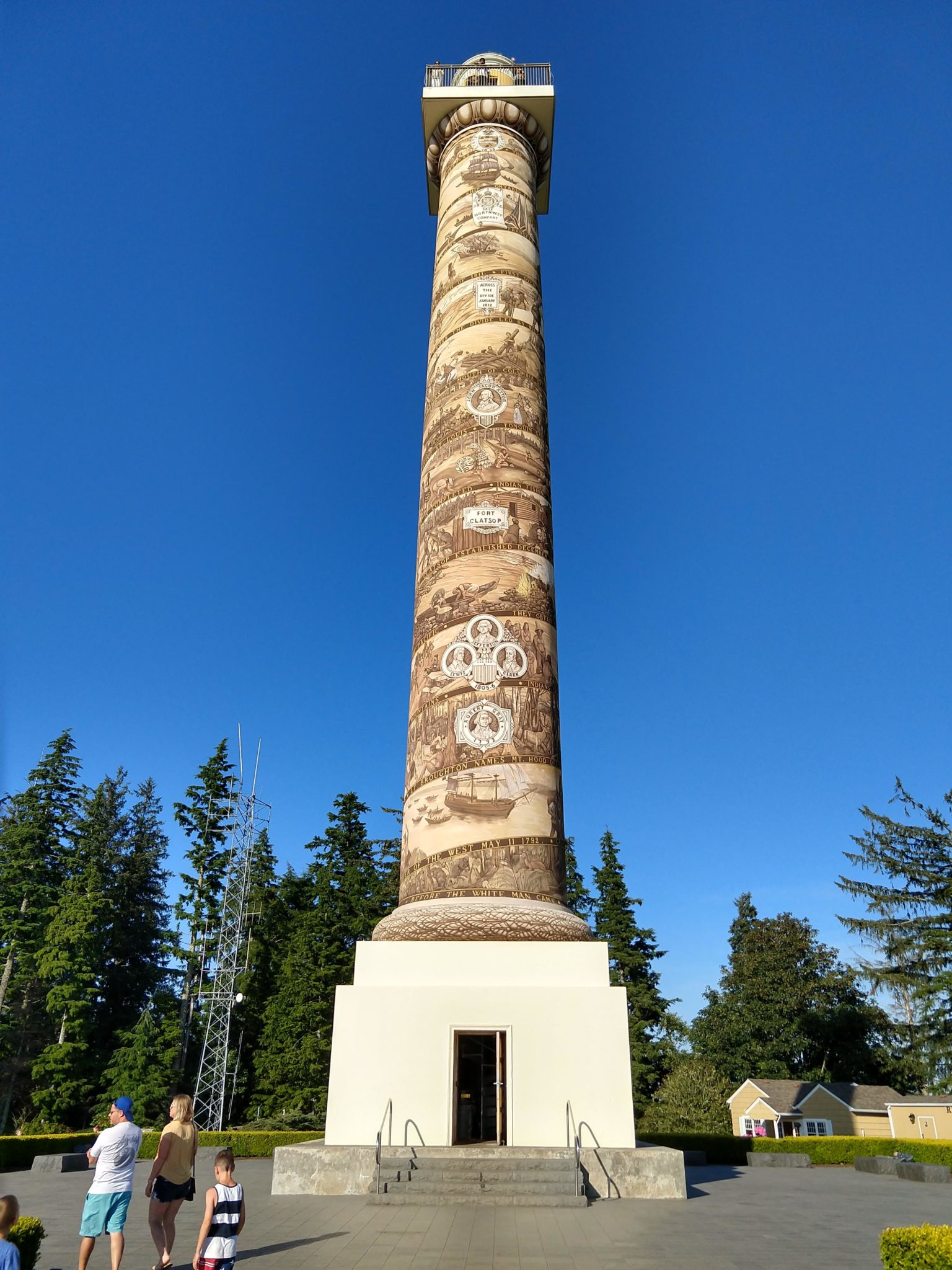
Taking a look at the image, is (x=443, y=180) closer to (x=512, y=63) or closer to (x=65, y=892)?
(x=512, y=63)

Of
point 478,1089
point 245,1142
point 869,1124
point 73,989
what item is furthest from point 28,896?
point 869,1124

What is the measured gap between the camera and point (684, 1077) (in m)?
21.0

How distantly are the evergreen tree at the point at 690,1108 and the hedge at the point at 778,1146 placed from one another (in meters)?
1.47

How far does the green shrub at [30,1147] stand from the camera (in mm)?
13602

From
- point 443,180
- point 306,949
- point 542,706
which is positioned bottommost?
point 306,949

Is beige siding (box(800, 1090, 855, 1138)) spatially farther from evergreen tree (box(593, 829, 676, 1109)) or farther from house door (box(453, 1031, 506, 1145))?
house door (box(453, 1031, 506, 1145))

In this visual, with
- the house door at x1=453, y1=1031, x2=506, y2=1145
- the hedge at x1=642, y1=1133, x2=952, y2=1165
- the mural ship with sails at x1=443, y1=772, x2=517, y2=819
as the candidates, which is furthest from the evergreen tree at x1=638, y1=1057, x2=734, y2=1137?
the mural ship with sails at x1=443, y1=772, x2=517, y2=819

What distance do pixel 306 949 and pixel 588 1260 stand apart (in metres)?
21.3

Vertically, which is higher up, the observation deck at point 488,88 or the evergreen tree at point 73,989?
the observation deck at point 488,88

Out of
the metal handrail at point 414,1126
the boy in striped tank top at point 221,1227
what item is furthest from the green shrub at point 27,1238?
the metal handrail at point 414,1126

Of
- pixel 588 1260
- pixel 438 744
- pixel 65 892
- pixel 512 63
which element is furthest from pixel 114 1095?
pixel 512 63

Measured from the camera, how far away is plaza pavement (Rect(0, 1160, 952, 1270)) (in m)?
5.44

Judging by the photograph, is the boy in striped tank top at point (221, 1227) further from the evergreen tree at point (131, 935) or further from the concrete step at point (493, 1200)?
the evergreen tree at point (131, 935)

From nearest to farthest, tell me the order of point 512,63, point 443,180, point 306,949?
point 443,180 → point 512,63 → point 306,949
